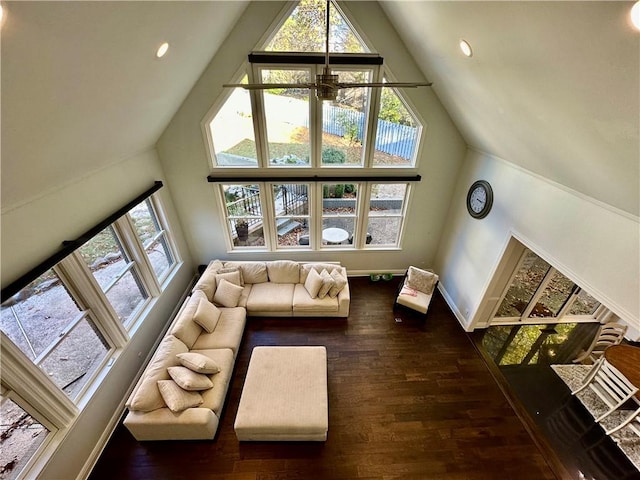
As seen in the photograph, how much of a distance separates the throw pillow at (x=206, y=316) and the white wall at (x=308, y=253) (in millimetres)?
1662

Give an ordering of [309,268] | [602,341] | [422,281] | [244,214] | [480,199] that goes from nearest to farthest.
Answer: [602,341]
[480,199]
[422,281]
[309,268]
[244,214]

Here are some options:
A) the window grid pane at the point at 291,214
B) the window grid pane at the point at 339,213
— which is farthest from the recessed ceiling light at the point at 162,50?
the window grid pane at the point at 339,213

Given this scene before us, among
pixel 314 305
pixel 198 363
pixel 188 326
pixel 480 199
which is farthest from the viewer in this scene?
pixel 314 305

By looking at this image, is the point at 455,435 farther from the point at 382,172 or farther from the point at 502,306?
the point at 382,172

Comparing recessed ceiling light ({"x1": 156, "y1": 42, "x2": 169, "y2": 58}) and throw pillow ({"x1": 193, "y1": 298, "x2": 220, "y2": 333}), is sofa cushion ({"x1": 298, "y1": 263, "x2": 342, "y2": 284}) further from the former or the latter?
recessed ceiling light ({"x1": 156, "y1": 42, "x2": 169, "y2": 58})

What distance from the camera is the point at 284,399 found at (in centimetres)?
305

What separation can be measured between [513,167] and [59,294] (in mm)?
5509

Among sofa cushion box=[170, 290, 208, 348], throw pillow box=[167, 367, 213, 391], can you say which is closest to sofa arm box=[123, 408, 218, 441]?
throw pillow box=[167, 367, 213, 391]

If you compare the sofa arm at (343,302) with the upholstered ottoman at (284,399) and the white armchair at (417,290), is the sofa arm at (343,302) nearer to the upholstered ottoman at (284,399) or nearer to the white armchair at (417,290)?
the white armchair at (417,290)

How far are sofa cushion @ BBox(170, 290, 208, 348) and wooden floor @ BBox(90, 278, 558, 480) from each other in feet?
2.43

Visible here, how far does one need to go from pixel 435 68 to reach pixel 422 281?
3.26 meters

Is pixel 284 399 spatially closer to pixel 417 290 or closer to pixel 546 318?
pixel 417 290

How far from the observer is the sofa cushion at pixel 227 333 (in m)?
3.72

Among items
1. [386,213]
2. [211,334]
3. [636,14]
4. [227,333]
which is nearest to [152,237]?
[211,334]
